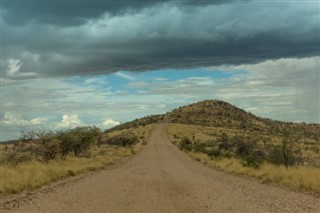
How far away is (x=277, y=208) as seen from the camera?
16.4 m

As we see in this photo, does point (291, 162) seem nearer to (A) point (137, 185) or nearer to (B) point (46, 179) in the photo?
(A) point (137, 185)

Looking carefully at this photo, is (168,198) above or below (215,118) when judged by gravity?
below

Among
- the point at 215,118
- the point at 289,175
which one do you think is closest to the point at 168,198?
the point at 289,175

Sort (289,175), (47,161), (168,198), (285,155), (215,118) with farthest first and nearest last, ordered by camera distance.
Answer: (215,118) < (47,161) < (285,155) < (289,175) < (168,198)

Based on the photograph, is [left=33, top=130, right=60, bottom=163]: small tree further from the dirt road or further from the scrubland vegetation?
the dirt road

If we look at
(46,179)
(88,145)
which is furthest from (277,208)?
(88,145)

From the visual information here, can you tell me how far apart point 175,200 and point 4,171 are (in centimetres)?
1241

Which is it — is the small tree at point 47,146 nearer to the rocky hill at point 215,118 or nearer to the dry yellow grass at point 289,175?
the dry yellow grass at point 289,175

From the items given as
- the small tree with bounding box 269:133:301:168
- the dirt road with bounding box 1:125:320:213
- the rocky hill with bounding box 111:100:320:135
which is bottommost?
the dirt road with bounding box 1:125:320:213

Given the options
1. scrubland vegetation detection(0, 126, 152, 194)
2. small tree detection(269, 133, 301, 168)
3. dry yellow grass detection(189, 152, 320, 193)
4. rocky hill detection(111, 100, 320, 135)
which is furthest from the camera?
rocky hill detection(111, 100, 320, 135)

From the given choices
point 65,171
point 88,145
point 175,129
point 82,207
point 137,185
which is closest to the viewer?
point 82,207

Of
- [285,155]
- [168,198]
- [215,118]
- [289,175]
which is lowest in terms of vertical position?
[168,198]

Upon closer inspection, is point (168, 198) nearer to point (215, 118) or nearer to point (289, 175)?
point (289, 175)

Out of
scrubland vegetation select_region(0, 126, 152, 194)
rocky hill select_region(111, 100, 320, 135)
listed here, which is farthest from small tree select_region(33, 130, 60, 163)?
rocky hill select_region(111, 100, 320, 135)
